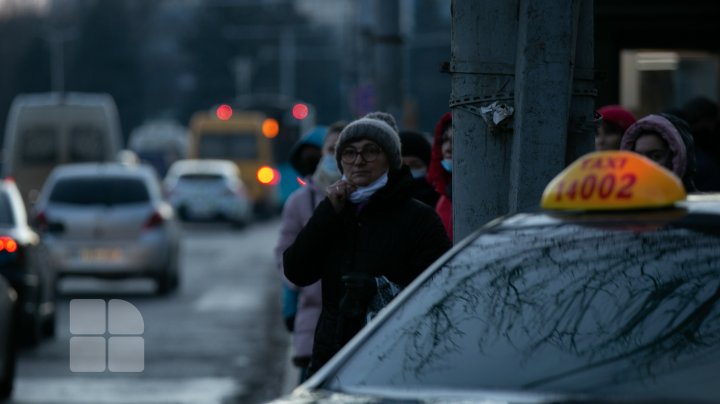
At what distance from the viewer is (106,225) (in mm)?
23312

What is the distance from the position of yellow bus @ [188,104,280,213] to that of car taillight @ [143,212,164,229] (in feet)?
96.5

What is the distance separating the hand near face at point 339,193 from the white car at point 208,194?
3846cm

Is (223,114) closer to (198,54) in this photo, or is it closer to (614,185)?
(614,185)

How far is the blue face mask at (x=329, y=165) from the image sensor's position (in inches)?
342

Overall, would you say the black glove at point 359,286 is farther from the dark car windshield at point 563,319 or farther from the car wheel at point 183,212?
the car wheel at point 183,212

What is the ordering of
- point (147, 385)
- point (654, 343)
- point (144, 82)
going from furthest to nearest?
point (144, 82) < point (147, 385) < point (654, 343)

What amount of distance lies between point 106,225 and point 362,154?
55.6 ft

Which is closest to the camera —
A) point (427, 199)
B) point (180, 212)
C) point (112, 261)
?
point (427, 199)

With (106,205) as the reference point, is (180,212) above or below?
below

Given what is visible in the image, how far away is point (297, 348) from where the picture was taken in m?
8.60

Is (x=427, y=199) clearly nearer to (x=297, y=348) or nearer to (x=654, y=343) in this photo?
(x=297, y=348)

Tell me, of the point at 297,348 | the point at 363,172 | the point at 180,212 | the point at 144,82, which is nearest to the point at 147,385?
the point at 297,348

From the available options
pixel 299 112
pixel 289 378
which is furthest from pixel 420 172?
pixel 299 112

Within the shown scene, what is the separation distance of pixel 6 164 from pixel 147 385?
76.6 ft
